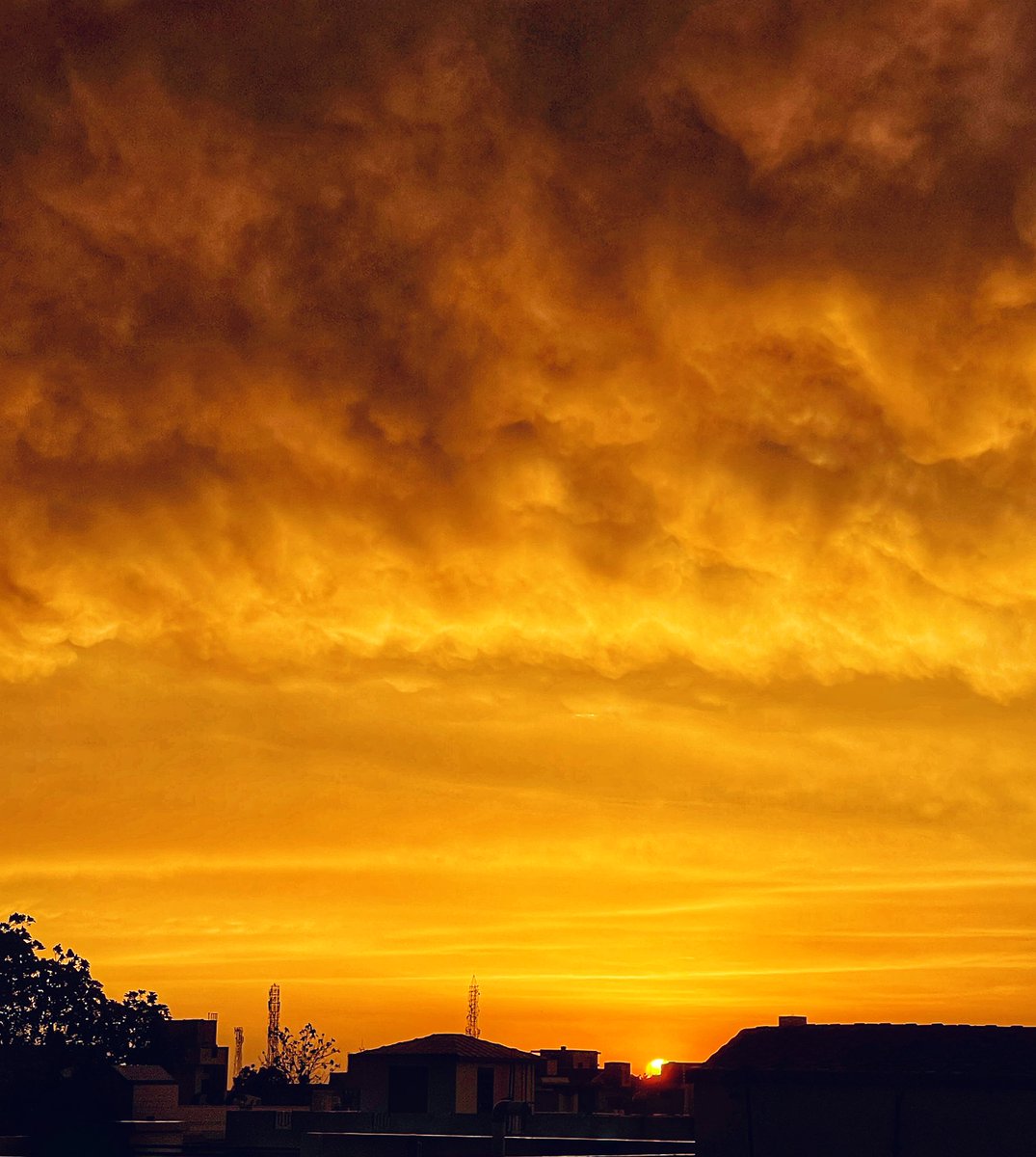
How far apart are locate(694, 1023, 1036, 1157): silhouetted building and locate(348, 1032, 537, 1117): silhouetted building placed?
28648 millimetres

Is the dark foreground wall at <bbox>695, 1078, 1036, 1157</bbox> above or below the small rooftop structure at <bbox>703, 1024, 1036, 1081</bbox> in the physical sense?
below

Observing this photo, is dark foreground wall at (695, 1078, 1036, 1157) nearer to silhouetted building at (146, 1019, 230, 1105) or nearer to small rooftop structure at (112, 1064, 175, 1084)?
small rooftop structure at (112, 1064, 175, 1084)

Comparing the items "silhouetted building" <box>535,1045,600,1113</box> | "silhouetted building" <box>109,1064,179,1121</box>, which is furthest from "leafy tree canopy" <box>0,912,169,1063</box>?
"silhouetted building" <box>535,1045,600,1113</box>

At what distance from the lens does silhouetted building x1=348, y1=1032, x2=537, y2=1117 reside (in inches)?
3735

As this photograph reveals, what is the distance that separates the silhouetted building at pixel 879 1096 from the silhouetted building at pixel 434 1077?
28648mm

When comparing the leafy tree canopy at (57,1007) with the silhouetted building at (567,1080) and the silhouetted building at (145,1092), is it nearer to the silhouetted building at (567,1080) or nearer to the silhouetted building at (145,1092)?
the silhouetted building at (145,1092)

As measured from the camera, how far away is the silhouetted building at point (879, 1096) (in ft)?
200

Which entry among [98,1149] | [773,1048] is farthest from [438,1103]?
[773,1048]

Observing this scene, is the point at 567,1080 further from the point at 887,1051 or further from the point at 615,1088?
the point at 887,1051

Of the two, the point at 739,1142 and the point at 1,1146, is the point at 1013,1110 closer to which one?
the point at 739,1142

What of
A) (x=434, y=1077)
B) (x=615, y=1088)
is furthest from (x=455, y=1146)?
(x=615, y=1088)

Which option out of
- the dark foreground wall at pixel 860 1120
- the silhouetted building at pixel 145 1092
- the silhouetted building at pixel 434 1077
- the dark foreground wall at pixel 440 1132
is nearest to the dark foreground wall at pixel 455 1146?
the dark foreground wall at pixel 440 1132

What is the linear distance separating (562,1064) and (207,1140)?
353 feet

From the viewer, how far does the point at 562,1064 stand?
18300 cm
